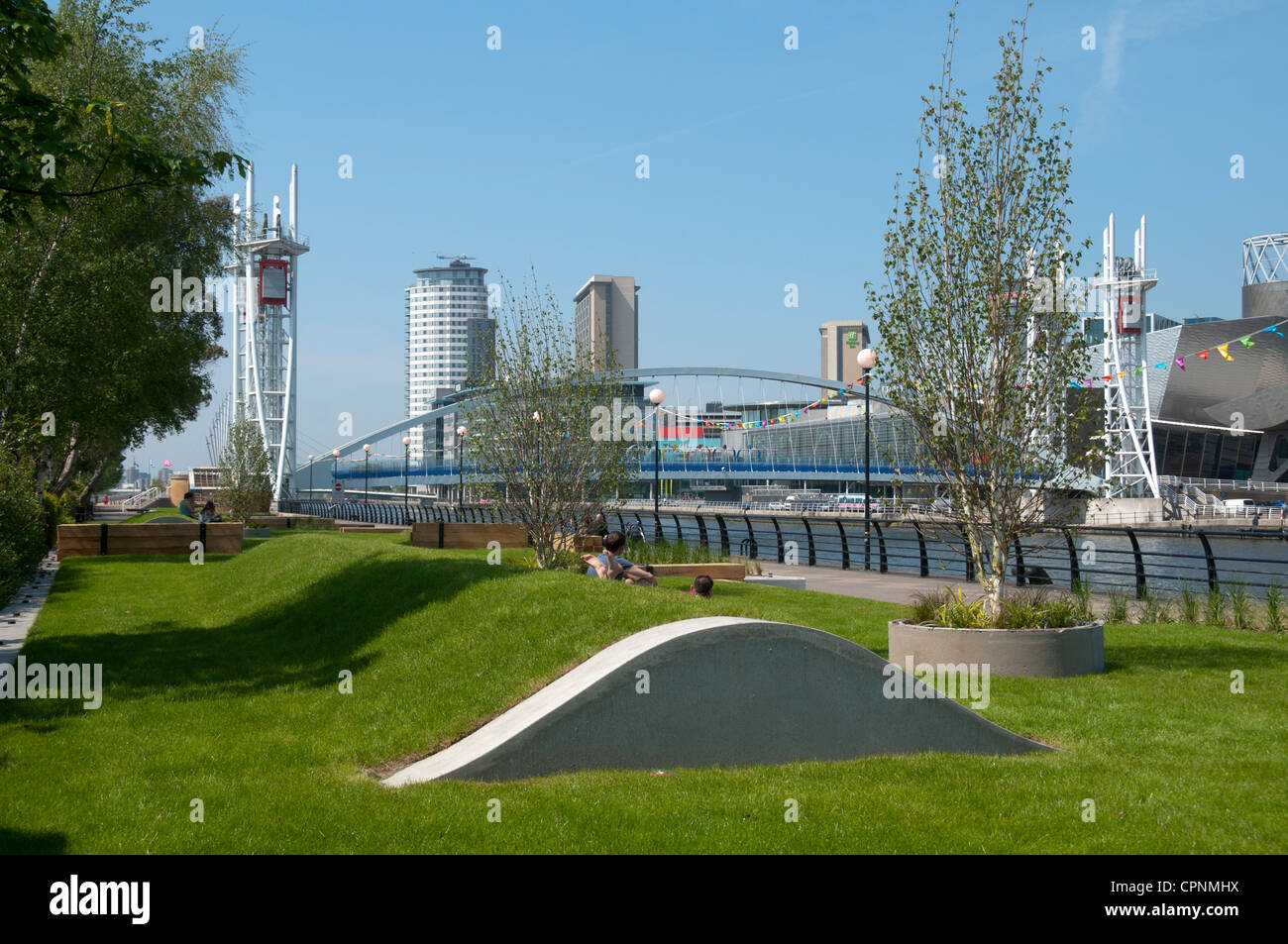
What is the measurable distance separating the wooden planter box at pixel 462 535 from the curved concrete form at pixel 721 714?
60.7 feet

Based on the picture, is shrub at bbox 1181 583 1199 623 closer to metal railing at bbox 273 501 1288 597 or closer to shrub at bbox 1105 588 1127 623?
metal railing at bbox 273 501 1288 597

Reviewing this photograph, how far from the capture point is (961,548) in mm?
12250

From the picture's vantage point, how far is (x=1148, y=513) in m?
72.3

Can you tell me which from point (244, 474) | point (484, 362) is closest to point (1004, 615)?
point (484, 362)

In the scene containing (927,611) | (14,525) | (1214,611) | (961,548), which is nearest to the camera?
(927,611)

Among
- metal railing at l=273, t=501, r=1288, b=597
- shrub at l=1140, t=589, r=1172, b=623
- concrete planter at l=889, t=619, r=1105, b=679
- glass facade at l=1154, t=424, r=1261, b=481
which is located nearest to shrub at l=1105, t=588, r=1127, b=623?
shrub at l=1140, t=589, r=1172, b=623

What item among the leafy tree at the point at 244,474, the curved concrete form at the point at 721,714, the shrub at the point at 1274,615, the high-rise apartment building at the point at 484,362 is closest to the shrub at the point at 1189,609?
the shrub at the point at 1274,615

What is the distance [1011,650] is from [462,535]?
59.7ft

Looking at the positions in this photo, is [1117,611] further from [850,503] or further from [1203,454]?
[1203,454]

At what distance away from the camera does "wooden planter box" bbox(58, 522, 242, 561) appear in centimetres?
2314

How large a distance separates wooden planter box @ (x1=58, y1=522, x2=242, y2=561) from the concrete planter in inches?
715

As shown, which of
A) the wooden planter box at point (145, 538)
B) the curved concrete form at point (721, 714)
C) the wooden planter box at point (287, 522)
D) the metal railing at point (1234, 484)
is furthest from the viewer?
the metal railing at point (1234, 484)

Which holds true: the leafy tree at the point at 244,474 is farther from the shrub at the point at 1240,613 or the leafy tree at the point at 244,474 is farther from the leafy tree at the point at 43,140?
the shrub at the point at 1240,613

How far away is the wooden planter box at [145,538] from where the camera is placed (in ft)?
75.9
